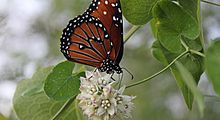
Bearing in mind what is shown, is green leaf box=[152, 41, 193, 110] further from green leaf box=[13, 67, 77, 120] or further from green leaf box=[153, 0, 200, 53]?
green leaf box=[13, 67, 77, 120]

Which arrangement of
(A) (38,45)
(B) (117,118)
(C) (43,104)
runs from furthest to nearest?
1. (A) (38,45)
2. (C) (43,104)
3. (B) (117,118)

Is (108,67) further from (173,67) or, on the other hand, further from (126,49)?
(126,49)

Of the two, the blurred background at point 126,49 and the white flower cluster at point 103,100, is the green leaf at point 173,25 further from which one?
the blurred background at point 126,49

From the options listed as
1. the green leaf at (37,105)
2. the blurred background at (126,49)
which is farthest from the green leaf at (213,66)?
the blurred background at (126,49)

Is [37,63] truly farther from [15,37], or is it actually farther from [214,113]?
[214,113]

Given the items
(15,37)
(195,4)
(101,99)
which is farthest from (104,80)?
(15,37)

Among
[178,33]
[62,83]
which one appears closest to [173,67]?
[178,33]
